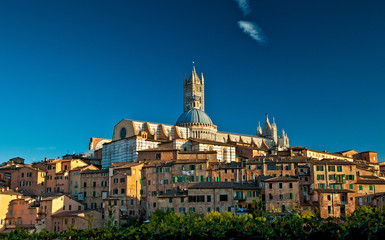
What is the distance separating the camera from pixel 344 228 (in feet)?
70.7

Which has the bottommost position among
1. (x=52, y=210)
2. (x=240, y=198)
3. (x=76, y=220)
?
(x=76, y=220)

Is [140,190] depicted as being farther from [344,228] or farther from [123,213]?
[344,228]

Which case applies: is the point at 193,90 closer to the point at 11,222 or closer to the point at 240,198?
the point at 11,222

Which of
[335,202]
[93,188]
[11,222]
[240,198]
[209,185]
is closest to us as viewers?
[335,202]

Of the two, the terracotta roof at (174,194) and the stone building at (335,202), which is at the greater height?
the terracotta roof at (174,194)

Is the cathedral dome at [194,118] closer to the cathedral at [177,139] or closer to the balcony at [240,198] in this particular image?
the cathedral at [177,139]

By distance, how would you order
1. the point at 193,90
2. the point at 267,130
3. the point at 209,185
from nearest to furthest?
the point at 209,185 → the point at 193,90 → the point at 267,130

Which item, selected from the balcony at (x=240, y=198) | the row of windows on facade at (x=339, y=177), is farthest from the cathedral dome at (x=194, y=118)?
the balcony at (x=240, y=198)

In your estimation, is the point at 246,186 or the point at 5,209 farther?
the point at 5,209

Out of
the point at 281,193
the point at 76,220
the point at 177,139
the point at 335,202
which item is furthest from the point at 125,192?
the point at 335,202

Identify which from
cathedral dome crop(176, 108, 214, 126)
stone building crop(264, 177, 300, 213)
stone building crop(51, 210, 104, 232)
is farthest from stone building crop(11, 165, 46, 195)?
cathedral dome crop(176, 108, 214, 126)

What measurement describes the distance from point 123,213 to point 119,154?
26.0 meters

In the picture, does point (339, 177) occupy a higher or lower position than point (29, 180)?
lower

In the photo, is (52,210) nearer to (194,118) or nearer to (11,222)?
(11,222)
